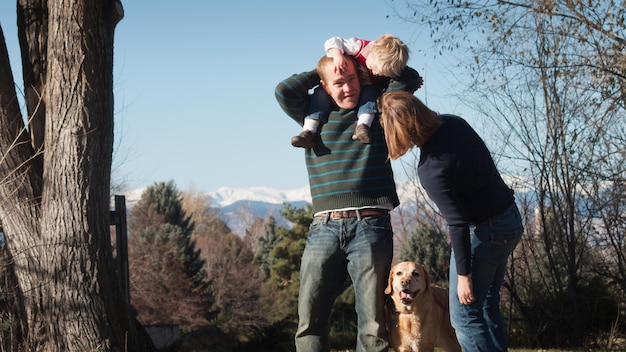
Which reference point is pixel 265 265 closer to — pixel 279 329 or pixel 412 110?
pixel 279 329

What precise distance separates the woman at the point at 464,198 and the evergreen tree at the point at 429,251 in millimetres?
7641

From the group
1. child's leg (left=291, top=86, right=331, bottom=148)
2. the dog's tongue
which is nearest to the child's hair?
child's leg (left=291, top=86, right=331, bottom=148)

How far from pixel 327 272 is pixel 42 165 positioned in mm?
3803

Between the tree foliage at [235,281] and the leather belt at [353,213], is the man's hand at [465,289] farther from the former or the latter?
the tree foliage at [235,281]

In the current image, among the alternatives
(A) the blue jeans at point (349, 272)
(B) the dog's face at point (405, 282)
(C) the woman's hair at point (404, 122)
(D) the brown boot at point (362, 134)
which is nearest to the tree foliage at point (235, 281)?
(B) the dog's face at point (405, 282)

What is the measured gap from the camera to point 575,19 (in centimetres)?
1066

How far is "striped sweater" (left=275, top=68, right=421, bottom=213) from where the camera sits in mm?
3998

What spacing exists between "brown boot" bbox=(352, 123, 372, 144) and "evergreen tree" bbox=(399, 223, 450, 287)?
A: 25.7 ft

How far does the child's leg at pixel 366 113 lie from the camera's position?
154 inches

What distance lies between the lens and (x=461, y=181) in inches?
152

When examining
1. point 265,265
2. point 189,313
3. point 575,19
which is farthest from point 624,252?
point 265,265

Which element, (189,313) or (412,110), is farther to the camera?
(189,313)

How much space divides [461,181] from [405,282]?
903 mm

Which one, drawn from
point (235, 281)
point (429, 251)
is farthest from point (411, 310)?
point (235, 281)
